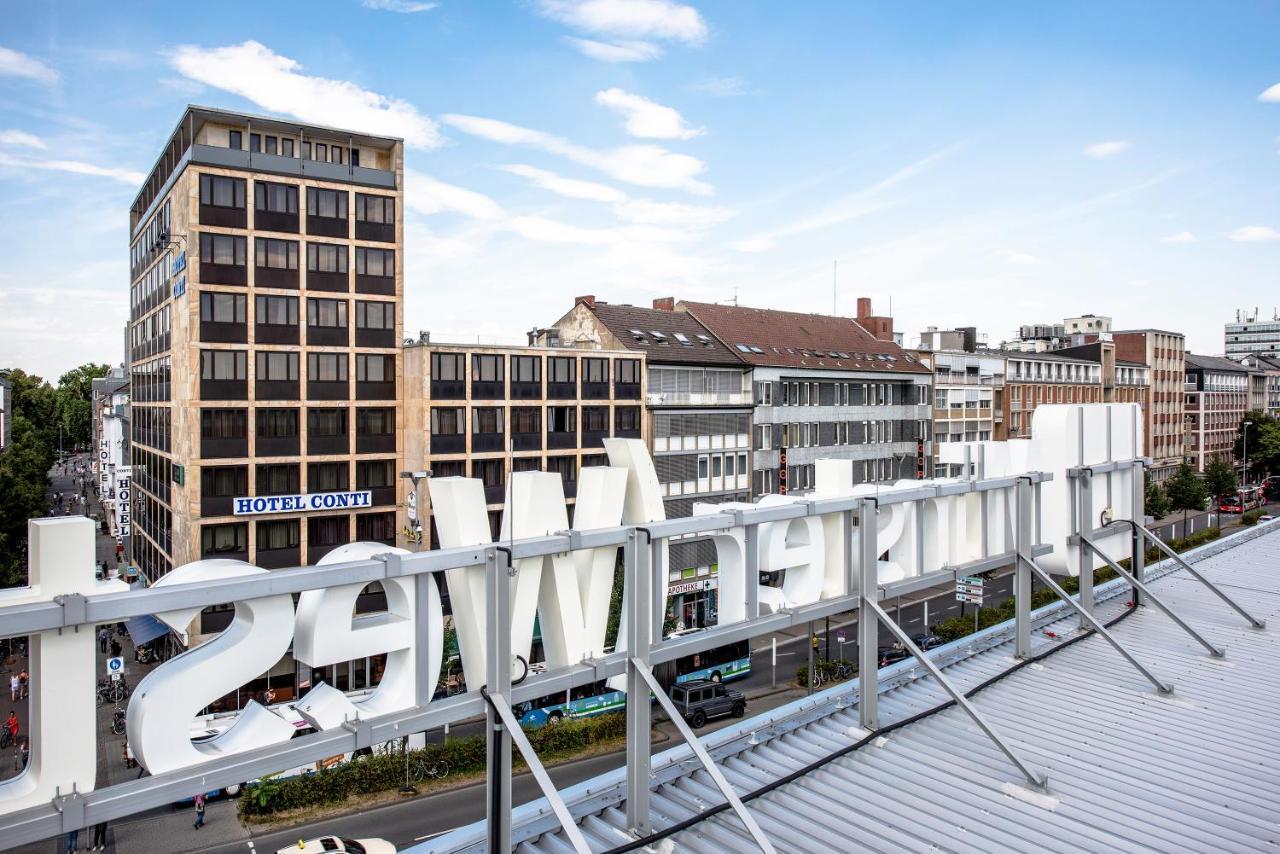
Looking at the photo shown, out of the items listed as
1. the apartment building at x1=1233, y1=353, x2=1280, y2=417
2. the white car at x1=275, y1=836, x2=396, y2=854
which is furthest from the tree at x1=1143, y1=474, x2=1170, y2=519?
the white car at x1=275, y1=836, x2=396, y2=854

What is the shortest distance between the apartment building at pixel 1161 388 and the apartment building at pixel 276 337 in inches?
3635

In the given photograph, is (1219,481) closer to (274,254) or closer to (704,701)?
(704,701)

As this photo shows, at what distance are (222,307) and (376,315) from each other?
756cm

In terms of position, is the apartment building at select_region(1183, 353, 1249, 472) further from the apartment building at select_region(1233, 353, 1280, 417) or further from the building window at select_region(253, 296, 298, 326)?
the building window at select_region(253, 296, 298, 326)

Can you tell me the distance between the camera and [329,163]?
46031mm

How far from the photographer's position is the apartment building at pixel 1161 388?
4203 inches

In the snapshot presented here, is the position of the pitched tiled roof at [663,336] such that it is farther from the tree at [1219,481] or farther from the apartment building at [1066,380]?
the tree at [1219,481]

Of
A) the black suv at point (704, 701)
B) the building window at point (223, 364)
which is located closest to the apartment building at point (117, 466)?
the building window at point (223, 364)

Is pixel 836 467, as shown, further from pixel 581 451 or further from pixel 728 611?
pixel 581 451

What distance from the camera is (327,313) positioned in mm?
45688

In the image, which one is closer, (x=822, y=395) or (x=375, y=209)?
(x=375, y=209)

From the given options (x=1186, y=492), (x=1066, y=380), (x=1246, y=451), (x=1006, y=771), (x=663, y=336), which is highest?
(x=663, y=336)

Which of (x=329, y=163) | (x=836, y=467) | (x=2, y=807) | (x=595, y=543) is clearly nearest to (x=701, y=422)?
(x=329, y=163)

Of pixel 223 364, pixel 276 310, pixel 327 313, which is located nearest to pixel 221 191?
pixel 276 310
